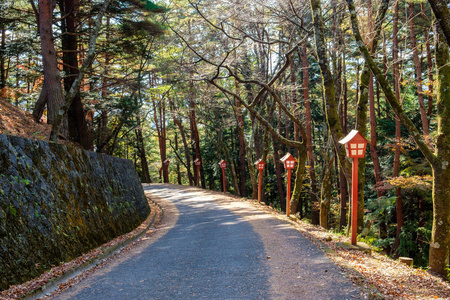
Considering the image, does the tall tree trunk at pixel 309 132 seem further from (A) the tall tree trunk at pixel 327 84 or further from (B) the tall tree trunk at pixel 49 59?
(B) the tall tree trunk at pixel 49 59

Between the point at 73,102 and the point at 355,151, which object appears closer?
the point at 355,151

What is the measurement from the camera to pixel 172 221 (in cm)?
1320

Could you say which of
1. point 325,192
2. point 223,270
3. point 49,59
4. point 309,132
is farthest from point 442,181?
point 49,59

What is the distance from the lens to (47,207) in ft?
21.0

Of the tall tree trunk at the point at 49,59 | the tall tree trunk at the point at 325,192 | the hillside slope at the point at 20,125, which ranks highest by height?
the tall tree trunk at the point at 49,59

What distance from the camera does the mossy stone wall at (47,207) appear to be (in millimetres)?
5191

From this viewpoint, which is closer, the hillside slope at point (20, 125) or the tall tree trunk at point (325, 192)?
the hillside slope at point (20, 125)

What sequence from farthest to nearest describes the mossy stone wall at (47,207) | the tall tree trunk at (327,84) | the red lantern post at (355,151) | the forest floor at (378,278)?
the tall tree trunk at (327,84) → the red lantern post at (355,151) → the mossy stone wall at (47,207) → the forest floor at (378,278)

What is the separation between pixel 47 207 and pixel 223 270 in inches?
137

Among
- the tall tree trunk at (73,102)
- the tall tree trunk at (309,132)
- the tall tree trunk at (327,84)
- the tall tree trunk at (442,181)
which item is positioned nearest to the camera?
the tall tree trunk at (442,181)

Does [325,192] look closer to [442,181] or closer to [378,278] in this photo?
[442,181]

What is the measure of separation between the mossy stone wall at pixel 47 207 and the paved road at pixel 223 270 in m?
0.86

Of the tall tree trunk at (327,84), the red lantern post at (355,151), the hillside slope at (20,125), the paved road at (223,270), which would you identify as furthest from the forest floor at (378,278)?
the hillside slope at (20,125)

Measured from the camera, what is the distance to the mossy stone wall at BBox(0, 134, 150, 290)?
17.0 feet
